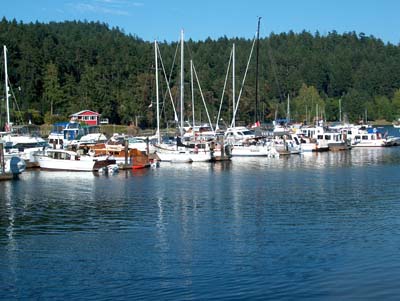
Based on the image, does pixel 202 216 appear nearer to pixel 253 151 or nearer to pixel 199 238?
pixel 199 238

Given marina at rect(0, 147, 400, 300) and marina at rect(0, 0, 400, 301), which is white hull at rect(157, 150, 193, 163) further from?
marina at rect(0, 147, 400, 300)

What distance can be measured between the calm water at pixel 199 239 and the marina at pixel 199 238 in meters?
0.05

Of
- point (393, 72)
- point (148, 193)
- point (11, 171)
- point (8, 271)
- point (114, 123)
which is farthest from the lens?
point (393, 72)

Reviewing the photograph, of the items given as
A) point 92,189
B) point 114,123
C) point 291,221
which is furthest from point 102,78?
point 291,221

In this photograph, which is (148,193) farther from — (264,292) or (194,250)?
(264,292)

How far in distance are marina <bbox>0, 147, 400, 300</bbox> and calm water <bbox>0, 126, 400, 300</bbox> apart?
2.0 inches

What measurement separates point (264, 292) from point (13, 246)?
10.6 metres

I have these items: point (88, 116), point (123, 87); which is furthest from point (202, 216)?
point (123, 87)

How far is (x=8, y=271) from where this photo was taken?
22672 mm

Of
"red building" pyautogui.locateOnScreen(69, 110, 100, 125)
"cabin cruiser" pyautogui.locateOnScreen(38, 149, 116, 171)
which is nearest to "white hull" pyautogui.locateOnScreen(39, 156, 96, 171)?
"cabin cruiser" pyautogui.locateOnScreen(38, 149, 116, 171)

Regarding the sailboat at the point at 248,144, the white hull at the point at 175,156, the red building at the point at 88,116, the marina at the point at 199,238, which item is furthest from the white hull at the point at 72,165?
the red building at the point at 88,116

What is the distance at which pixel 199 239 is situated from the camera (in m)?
27.0

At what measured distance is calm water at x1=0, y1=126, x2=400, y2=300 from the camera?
68.0ft

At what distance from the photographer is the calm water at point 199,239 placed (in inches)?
816
